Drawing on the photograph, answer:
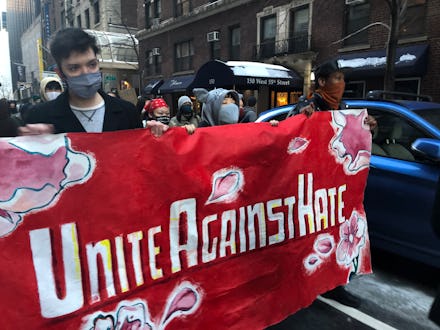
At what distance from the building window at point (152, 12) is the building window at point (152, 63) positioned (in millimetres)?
1877

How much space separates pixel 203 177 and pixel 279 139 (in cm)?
65

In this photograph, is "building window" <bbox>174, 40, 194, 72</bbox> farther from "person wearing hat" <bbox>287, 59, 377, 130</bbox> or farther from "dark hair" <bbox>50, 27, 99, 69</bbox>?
"dark hair" <bbox>50, 27, 99, 69</bbox>

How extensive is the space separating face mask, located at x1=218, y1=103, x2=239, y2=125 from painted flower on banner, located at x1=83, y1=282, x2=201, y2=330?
162 centimetres

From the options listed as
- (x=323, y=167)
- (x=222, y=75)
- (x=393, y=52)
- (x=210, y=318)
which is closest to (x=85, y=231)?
(x=210, y=318)

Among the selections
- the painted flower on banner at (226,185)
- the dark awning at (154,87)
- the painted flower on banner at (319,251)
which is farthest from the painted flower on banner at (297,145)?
the dark awning at (154,87)

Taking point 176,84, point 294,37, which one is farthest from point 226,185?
point 176,84

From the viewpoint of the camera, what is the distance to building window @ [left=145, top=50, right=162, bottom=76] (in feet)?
81.8

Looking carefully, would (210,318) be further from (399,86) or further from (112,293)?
(399,86)

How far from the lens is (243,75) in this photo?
44.1 ft

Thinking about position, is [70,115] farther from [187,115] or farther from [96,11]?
[96,11]

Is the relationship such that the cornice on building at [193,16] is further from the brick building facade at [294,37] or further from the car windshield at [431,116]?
the car windshield at [431,116]

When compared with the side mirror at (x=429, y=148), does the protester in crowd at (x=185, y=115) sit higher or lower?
higher

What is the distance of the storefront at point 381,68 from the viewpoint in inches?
434

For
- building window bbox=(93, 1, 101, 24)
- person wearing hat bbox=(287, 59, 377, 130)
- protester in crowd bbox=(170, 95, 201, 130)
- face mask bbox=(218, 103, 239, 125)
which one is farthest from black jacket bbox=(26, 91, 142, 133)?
building window bbox=(93, 1, 101, 24)
